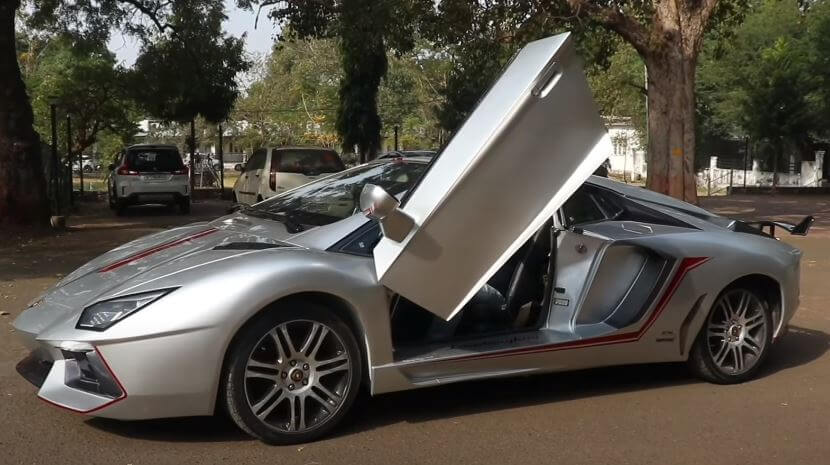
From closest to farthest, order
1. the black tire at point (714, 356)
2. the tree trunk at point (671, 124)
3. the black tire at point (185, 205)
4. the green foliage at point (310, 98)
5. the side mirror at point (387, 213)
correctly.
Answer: the side mirror at point (387, 213) → the black tire at point (714, 356) → the tree trunk at point (671, 124) → the black tire at point (185, 205) → the green foliage at point (310, 98)

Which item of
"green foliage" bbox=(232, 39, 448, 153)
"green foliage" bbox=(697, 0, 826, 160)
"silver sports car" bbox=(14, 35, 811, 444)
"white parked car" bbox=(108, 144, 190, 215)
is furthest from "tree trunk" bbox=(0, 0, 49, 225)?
"green foliage" bbox=(232, 39, 448, 153)

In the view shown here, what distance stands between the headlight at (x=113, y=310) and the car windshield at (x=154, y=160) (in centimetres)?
1565

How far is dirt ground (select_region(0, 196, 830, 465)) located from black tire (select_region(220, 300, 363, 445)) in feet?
0.27

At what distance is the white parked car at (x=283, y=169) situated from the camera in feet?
51.6

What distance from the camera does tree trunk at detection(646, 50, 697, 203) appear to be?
14.2 metres

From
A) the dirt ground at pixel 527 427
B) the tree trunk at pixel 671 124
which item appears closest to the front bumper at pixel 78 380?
the dirt ground at pixel 527 427

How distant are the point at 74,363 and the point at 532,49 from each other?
287 centimetres

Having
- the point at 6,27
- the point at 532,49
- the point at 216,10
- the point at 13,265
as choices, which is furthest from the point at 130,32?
the point at 532,49

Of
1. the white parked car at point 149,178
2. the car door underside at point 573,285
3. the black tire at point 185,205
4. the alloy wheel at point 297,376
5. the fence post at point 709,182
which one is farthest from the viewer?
the fence post at point 709,182

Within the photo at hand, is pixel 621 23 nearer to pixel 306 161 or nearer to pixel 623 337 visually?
pixel 306 161

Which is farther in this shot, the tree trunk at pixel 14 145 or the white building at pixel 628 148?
the white building at pixel 628 148

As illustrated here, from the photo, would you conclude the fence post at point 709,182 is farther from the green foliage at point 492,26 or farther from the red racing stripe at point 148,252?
the red racing stripe at point 148,252

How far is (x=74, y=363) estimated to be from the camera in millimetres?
4371

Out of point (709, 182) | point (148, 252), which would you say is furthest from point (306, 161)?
point (709, 182)
